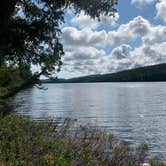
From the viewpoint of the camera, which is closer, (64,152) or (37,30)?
(64,152)

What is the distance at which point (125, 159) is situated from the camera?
10430mm

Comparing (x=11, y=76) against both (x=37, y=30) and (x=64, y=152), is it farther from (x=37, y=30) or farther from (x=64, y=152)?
(x=64, y=152)

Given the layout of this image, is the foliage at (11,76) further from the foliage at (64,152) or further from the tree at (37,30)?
the foliage at (64,152)

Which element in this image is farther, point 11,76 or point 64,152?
point 11,76

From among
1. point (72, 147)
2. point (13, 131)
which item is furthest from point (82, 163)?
point (13, 131)

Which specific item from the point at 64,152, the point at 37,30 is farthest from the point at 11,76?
the point at 64,152

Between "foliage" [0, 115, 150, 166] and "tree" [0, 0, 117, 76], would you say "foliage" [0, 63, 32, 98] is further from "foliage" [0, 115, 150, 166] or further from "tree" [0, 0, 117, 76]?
"foliage" [0, 115, 150, 166]

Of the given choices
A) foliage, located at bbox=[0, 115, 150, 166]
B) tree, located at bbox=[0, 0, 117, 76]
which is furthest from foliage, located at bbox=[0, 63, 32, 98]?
foliage, located at bbox=[0, 115, 150, 166]

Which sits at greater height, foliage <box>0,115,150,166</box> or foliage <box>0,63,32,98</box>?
foliage <box>0,63,32,98</box>

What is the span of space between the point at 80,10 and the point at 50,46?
16.8 feet

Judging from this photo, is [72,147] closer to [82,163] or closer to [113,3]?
[82,163]

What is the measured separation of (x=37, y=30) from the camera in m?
15.8

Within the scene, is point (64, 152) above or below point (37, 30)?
below

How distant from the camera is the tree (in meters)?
12.6
